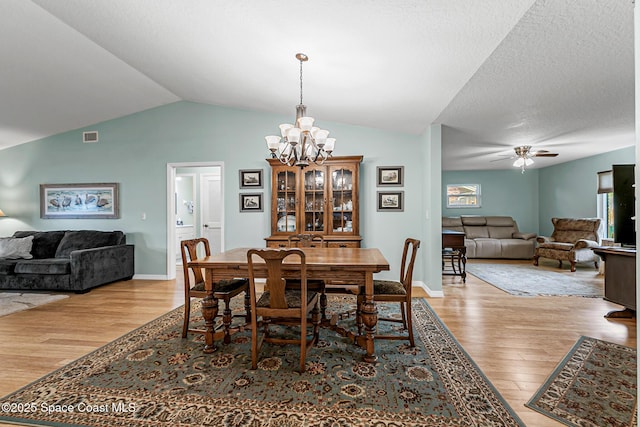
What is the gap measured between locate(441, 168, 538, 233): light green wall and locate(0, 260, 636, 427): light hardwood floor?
4411 millimetres

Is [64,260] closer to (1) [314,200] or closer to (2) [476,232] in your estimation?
(1) [314,200]

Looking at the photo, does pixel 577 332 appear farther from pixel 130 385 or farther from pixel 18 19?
pixel 18 19

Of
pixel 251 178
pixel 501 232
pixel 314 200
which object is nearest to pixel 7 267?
pixel 251 178

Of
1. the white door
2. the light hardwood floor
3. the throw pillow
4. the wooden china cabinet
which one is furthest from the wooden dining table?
the white door

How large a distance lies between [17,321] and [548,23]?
515cm

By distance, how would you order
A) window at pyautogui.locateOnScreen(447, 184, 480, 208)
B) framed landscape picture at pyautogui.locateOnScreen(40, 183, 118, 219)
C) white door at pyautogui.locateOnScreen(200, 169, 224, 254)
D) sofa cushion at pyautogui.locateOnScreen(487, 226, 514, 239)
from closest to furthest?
1. framed landscape picture at pyautogui.locateOnScreen(40, 183, 118, 219)
2. white door at pyautogui.locateOnScreen(200, 169, 224, 254)
3. sofa cushion at pyautogui.locateOnScreen(487, 226, 514, 239)
4. window at pyautogui.locateOnScreen(447, 184, 480, 208)

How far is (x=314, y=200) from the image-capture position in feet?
14.4

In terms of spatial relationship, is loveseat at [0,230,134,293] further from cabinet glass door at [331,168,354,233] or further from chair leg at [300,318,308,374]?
chair leg at [300,318,308,374]

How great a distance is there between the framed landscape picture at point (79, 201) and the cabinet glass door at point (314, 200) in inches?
130

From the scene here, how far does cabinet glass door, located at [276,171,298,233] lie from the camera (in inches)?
174

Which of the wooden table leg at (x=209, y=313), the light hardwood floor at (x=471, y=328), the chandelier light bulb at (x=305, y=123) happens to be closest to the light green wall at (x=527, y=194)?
the light hardwood floor at (x=471, y=328)

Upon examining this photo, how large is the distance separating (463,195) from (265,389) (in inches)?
302

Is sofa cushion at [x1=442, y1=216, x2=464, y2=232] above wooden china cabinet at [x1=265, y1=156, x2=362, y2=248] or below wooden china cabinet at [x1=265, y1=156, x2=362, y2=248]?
below

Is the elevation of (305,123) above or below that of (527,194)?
above
